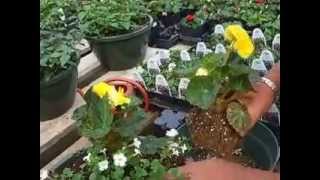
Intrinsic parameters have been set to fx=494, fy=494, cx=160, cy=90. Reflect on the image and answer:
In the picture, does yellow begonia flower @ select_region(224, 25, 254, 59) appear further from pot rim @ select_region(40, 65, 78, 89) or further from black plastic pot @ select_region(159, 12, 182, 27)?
black plastic pot @ select_region(159, 12, 182, 27)

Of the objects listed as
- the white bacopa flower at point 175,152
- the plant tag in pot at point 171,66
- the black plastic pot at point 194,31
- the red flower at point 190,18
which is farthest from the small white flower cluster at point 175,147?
the red flower at point 190,18

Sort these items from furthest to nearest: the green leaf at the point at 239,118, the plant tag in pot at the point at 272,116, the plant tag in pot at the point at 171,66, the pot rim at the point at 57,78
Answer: the plant tag in pot at the point at 171,66 → the pot rim at the point at 57,78 → the plant tag in pot at the point at 272,116 → the green leaf at the point at 239,118

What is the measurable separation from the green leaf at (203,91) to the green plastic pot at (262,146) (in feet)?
0.89

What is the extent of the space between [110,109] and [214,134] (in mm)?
246

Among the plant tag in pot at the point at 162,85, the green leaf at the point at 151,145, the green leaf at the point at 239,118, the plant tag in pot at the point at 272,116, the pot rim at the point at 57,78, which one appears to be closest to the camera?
the green leaf at the point at 239,118

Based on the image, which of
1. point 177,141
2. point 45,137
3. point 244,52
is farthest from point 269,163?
point 45,137

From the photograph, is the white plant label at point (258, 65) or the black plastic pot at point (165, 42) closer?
the white plant label at point (258, 65)

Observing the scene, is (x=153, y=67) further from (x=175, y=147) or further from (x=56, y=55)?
(x=175, y=147)

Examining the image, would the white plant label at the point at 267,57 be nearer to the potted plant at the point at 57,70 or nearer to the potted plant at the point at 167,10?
the potted plant at the point at 57,70

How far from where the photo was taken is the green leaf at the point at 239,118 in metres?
1.07

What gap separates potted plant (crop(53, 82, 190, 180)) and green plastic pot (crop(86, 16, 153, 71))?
983 millimetres

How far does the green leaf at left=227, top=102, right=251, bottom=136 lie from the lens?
1.07 meters

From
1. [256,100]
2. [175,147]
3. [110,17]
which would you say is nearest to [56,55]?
[110,17]

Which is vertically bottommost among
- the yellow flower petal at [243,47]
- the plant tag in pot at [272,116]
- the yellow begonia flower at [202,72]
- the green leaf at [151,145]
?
the plant tag in pot at [272,116]
